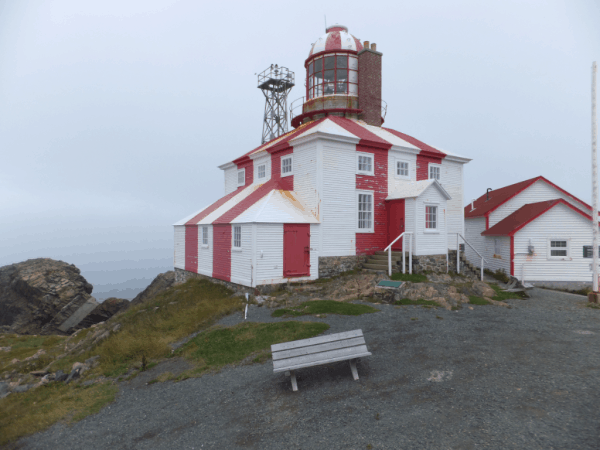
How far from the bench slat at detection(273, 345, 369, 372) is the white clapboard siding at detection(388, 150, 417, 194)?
1359 centimetres

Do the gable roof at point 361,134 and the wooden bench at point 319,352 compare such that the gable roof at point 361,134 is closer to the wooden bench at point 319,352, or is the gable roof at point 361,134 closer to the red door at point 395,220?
the red door at point 395,220

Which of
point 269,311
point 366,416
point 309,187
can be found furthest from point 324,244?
point 366,416

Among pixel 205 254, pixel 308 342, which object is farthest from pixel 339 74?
pixel 308 342

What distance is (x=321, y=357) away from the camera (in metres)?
6.93

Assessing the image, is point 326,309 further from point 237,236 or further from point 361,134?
point 361,134

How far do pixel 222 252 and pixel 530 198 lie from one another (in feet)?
67.7

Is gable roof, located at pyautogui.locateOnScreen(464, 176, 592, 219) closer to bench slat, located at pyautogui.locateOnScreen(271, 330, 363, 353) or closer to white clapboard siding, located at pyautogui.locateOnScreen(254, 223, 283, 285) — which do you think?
white clapboard siding, located at pyautogui.locateOnScreen(254, 223, 283, 285)

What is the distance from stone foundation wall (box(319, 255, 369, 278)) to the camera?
17219 millimetres

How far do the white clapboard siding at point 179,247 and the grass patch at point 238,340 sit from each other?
43.7ft

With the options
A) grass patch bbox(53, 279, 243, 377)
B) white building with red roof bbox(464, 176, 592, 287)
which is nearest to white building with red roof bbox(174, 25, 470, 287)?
A: grass patch bbox(53, 279, 243, 377)

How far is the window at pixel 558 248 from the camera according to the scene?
20375 millimetres

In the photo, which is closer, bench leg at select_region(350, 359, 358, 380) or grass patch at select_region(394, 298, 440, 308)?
bench leg at select_region(350, 359, 358, 380)

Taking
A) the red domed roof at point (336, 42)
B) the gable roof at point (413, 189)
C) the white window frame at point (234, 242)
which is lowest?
the white window frame at point (234, 242)

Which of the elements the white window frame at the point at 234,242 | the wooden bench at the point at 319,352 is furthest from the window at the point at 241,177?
the wooden bench at the point at 319,352
